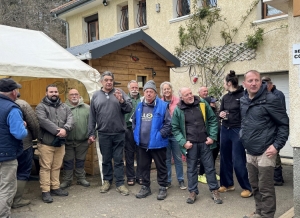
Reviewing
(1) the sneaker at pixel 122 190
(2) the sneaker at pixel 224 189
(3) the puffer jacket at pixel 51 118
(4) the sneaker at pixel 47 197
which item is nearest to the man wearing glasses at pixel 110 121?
(1) the sneaker at pixel 122 190

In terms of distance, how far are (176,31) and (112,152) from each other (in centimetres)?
621

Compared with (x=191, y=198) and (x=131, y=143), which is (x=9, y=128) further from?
(x=191, y=198)

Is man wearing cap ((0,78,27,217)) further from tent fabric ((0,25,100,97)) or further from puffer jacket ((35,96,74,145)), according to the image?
tent fabric ((0,25,100,97))

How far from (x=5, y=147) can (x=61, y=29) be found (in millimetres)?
19319

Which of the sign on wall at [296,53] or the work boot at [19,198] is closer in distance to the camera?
the sign on wall at [296,53]

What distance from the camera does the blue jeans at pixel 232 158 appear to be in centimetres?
454

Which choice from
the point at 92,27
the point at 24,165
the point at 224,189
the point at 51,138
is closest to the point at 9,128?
the point at 24,165

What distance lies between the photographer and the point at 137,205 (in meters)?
4.53

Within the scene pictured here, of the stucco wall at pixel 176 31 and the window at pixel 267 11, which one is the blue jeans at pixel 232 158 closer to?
the stucco wall at pixel 176 31

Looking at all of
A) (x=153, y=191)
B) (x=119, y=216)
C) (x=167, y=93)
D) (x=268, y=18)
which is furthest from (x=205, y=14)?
(x=119, y=216)

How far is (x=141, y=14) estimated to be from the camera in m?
11.6

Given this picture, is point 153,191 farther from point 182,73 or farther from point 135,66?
point 182,73

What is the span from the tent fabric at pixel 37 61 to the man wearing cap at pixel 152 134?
1.25 metres

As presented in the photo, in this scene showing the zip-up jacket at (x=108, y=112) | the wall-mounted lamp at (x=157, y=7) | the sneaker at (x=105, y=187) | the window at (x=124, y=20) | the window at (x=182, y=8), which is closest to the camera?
the zip-up jacket at (x=108, y=112)
